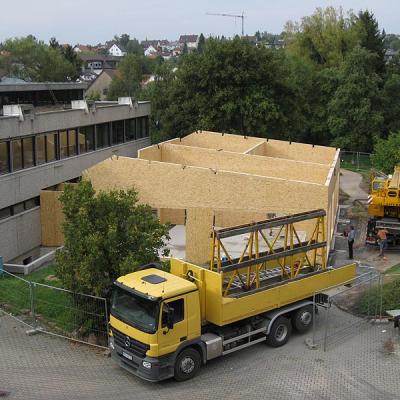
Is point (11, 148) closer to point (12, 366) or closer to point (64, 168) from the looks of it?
point (64, 168)

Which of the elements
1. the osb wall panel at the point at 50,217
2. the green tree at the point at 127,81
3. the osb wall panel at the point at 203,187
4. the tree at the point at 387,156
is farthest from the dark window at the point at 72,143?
the green tree at the point at 127,81

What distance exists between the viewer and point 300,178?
90.1 ft

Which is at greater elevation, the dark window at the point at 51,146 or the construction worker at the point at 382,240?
the dark window at the point at 51,146

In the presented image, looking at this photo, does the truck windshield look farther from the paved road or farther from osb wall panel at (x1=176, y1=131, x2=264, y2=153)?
osb wall panel at (x1=176, y1=131, x2=264, y2=153)

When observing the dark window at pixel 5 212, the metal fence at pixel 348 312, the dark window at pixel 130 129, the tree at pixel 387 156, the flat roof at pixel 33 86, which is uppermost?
the flat roof at pixel 33 86

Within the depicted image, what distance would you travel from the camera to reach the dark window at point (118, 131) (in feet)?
117

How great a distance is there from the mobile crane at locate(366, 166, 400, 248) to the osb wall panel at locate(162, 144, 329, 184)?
8.55 ft

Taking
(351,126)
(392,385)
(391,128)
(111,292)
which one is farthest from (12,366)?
(391,128)

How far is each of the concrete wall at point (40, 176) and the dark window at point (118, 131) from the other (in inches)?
52.4

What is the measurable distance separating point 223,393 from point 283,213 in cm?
1130

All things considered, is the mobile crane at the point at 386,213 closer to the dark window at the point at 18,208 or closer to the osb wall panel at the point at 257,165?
the osb wall panel at the point at 257,165

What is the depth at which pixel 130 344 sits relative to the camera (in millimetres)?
12930

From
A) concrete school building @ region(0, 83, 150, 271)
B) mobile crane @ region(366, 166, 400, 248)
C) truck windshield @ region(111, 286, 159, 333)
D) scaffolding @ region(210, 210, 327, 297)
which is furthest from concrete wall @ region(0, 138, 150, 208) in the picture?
mobile crane @ region(366, 166, 400, 248)

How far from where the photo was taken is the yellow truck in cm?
1263
